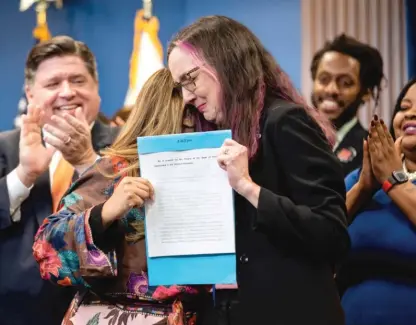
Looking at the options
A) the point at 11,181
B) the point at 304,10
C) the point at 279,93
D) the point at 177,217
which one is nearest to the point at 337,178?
the point at 279,93

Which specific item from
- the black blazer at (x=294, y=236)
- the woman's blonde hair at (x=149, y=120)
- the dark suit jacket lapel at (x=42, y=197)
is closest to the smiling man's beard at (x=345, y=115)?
the dark suit jacket lapel at (x=42, y=197)

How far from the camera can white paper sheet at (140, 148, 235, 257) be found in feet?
5.49

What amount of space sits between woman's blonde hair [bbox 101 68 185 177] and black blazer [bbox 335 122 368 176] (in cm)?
143

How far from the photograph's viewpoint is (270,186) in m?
1.69

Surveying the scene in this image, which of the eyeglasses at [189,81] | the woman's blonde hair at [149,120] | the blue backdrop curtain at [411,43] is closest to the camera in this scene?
the eyeglasses at [189,81]

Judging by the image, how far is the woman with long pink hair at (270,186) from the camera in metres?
1.62

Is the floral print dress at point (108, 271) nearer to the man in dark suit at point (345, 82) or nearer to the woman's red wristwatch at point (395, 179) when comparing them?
the woman's red wristwatch at point (395, 179)

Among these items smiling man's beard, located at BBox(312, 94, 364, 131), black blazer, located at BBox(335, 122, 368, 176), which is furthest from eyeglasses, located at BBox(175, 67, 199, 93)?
smiling man's beard, located at BBox(312, 94, 364, 131)

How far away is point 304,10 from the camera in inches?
186

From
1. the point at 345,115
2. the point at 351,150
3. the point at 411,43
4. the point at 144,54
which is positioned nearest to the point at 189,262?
the point at 351,150

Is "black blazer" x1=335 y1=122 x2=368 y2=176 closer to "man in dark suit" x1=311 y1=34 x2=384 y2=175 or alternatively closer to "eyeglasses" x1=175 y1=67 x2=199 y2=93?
"man in dark suit" x1=311 y1=34 x2=384 y2=175

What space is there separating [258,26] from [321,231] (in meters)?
3.51

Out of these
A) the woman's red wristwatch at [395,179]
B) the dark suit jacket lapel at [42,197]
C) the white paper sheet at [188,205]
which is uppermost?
the white paper sheet at [188,205]

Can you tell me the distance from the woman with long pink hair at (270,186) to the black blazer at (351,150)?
4.85 ft
